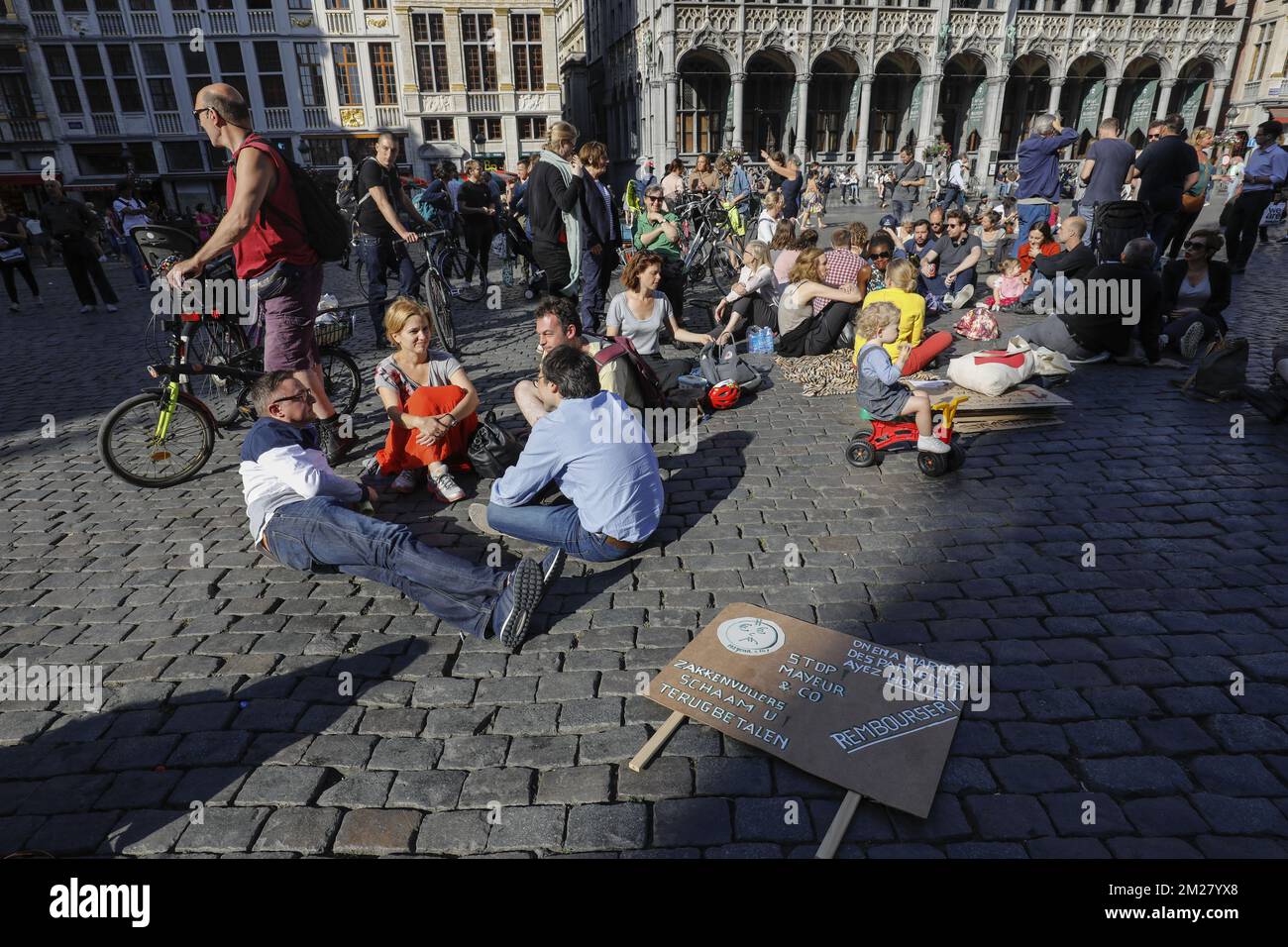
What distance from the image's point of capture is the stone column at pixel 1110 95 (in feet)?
123

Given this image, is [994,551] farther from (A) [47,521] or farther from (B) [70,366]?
(B) [70,366]

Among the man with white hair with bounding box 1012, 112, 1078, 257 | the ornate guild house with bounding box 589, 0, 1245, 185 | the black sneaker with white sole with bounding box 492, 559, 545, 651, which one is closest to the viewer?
the black sneaker with white sole with bounding box 492, 559, 545, 651

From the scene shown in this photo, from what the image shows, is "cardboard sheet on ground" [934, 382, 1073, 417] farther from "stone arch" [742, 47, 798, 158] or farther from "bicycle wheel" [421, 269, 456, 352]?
"stone arch" [742, 47, 798, 158]

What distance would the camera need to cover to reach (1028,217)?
36.4ft

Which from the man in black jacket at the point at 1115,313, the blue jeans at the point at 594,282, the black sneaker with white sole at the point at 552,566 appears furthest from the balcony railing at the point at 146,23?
the black sneaker with white sole at the point at 552,566

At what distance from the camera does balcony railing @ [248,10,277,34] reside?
35344mm

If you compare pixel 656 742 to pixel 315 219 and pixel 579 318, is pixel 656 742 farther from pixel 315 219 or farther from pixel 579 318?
pixel 579 318

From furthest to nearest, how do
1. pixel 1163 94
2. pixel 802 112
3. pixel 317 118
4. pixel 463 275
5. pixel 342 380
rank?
pixel 1163 94 < pixel 317 118 < pixel 802 112 < pixel 463 275 < pixel 342 380

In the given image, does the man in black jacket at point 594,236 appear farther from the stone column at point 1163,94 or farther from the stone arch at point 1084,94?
the stone column at point 1163,94

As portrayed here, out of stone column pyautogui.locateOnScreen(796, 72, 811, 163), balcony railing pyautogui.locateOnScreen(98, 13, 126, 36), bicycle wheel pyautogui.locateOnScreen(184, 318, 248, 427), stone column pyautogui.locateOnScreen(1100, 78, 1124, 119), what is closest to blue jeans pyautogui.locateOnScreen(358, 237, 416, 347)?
bicycle wheel pyautogui.locateOnScreen(184, 318, 248, 427)

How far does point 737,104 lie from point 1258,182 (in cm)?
2523

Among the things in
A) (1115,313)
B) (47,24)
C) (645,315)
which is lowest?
(1115,313)

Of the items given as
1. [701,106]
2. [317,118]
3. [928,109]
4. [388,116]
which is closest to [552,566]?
[701,106]

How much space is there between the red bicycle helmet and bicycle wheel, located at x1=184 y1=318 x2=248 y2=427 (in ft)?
13.7
